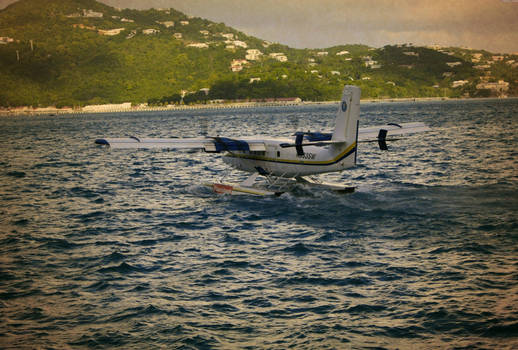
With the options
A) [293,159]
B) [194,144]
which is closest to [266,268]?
[293,159]

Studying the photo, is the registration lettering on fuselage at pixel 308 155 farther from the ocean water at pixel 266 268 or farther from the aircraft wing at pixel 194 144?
the aircraft wing at pixel 194 144

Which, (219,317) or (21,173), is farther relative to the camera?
(21,173)

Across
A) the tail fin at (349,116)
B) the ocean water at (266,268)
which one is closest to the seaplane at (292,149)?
the tail fin at (349,116)

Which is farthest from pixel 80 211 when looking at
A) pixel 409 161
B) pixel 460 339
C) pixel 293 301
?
pixel 409 161

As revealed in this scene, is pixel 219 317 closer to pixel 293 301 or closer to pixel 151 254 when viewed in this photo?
pixel 293 301

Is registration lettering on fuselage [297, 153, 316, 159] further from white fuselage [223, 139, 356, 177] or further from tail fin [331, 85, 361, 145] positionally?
tail fin [331, 85, 361, 145]

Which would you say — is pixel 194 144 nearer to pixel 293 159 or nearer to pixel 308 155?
pixel 293 159

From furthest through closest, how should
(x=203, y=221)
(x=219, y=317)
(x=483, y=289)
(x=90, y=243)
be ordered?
(x=203, y=221)
(x=90, y=243)
(x=483, y=289)
(x=219, y=317)
